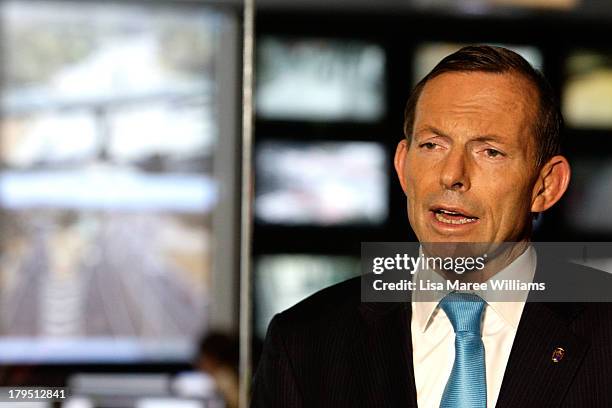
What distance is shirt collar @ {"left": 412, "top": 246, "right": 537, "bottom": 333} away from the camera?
1398mm

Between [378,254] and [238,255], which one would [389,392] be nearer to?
[378,254]

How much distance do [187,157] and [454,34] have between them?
3.62 ft

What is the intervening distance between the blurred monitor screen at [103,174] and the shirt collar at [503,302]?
41.1 inches

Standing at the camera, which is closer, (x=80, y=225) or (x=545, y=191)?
(x=545, y=191)

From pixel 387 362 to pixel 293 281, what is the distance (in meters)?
0.30

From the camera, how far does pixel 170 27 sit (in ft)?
8.45

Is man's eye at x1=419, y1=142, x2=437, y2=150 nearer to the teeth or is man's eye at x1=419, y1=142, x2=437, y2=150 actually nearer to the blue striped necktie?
the teeth

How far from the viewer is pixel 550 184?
1.44 metres

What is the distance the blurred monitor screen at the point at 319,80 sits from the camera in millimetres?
1763

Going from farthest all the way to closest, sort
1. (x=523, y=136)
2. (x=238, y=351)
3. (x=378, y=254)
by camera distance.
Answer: (x=238, y=351) < (x=378, y=254) < (x=523, y=136)

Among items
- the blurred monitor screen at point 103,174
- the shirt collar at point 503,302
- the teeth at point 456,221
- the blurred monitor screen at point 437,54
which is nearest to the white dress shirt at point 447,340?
the shirt collar at point 503,302

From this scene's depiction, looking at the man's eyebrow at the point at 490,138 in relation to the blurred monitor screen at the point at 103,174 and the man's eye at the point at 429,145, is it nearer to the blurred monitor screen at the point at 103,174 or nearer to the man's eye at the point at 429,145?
the man's eye at the point at 429,145

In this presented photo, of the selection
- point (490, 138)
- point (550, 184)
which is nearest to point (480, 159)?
point (490, 138)

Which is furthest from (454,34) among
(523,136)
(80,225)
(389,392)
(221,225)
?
(80,225)
